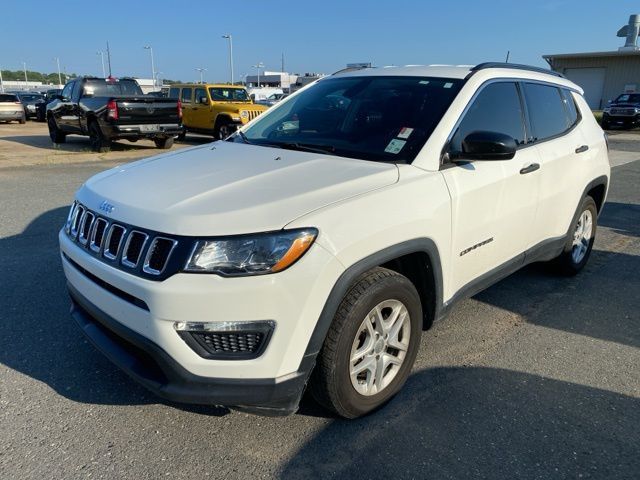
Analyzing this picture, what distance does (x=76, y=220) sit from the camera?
114 inches

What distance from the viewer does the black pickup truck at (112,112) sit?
1298 cm

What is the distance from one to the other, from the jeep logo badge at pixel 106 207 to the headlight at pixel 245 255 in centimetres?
64

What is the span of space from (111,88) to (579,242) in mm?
13180

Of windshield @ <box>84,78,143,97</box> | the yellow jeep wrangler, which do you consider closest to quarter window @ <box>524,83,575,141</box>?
the yellow jeep wrangler

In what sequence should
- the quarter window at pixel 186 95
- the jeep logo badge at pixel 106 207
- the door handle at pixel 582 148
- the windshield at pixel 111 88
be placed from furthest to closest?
1. the quarter window at pixel 186 95
2. the windshield at pixel 111 88
3. the door handle at pixel 582 148
4. the jeep logo badge at pixel 106 207

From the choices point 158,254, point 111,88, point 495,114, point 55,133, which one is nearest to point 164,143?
point 111,88

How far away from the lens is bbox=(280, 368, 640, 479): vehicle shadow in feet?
7.89

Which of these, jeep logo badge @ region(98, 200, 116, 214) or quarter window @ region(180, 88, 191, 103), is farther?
quarter window @ region(180, 88, 191, 103)

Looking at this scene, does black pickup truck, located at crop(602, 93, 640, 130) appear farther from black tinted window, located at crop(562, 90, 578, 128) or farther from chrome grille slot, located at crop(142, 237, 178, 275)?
chrome grille slot, located at crop(142, 237, 178, 275)

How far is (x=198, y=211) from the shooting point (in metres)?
2.28

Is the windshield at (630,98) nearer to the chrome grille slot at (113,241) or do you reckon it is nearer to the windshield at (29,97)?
the chrome grille slot at (113,241)

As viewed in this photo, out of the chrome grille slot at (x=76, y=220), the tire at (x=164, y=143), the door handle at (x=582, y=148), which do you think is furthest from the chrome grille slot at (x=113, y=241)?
the tire at (x=164, y=143)

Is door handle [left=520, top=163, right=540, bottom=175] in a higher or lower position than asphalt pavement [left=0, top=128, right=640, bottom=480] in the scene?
higher

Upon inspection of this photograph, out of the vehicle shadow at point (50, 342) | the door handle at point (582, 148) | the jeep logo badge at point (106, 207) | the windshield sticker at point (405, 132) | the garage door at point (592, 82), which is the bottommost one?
the vehicle shadow at point (50, 342)
